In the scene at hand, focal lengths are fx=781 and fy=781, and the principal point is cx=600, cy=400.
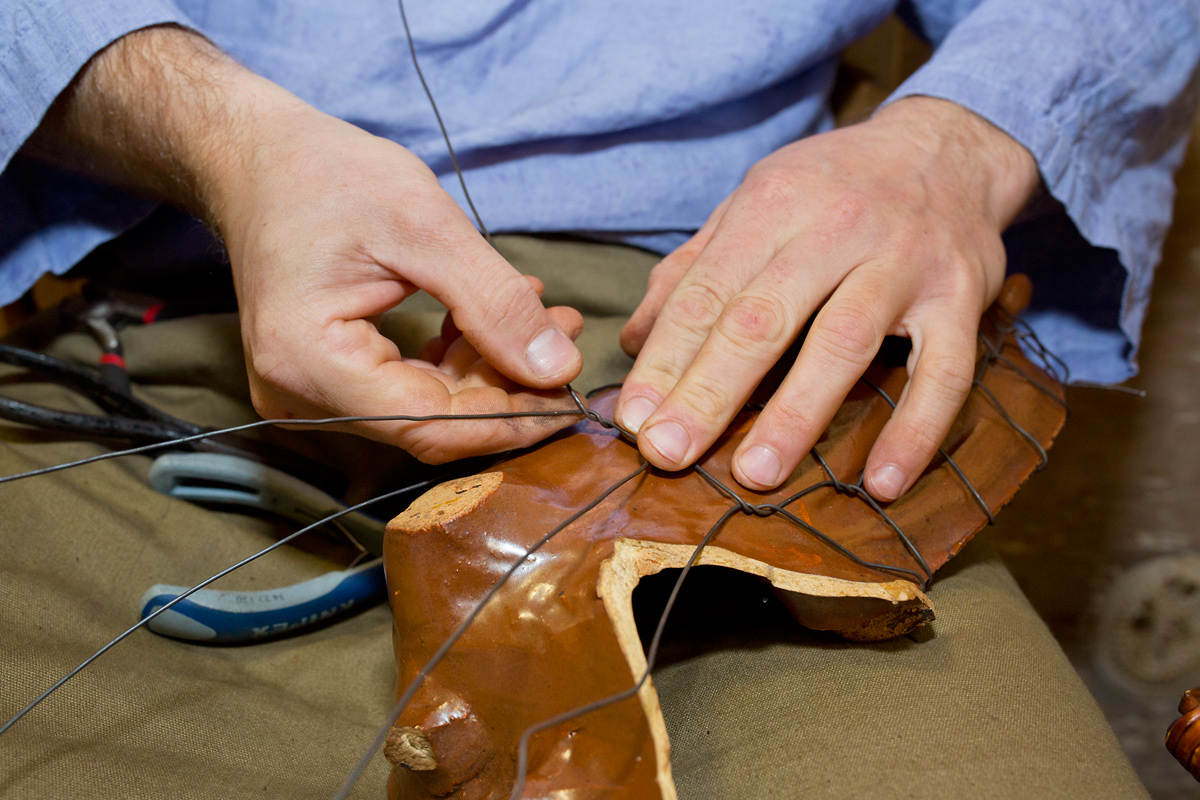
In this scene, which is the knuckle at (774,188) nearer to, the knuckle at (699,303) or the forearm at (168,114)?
the knuckle at (699,303)

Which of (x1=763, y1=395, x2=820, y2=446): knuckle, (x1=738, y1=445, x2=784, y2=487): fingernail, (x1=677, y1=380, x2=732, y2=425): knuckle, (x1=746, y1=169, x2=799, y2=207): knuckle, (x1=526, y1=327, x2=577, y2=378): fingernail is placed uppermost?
(x1=746, y1=169, x2=799, y2=207): knuckle

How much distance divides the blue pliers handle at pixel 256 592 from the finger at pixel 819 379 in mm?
423

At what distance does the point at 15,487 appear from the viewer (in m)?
0.79

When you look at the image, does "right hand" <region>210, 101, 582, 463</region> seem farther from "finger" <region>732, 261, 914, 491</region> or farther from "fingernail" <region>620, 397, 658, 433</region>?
"finger" <region>732, 261, 914, 491</region>

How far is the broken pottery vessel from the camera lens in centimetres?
55

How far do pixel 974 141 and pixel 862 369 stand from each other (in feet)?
1.43

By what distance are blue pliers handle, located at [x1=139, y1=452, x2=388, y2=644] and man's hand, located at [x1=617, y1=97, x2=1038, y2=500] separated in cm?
36

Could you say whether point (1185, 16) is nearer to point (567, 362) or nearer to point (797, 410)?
point (797, 410)

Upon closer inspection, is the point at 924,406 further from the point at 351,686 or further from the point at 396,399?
the point at 351,686

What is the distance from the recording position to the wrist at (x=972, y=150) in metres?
0.94

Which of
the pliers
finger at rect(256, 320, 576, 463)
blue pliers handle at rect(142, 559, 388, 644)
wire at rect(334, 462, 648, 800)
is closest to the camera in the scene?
wire at rect(334, 462, 648, 800)

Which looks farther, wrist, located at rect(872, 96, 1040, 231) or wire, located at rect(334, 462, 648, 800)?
wrist, located at rect(872, 96, 1040, 231)

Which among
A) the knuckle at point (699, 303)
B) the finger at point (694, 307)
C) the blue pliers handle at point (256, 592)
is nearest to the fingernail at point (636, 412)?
the finger at point (694, 307)

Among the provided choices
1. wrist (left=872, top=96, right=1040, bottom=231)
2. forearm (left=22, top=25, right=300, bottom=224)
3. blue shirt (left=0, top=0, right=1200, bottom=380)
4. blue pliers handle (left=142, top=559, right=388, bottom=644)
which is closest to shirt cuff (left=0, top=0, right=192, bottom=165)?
forearm (left=22, top=25, right=300, bottom=224)
